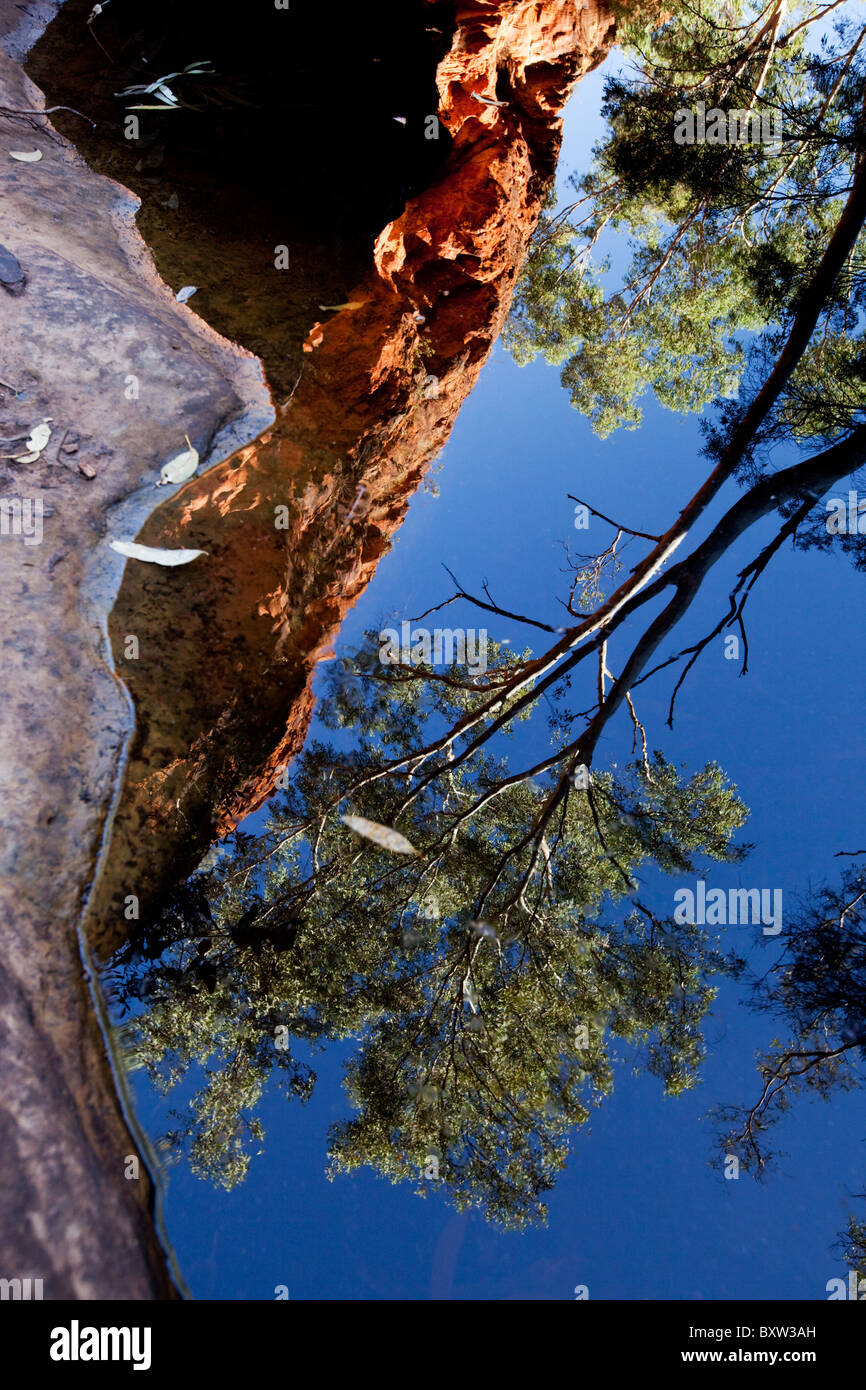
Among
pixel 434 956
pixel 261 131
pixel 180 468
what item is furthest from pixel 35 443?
pixel 261 131

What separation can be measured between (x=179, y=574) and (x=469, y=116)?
480cm

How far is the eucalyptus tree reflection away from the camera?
2301 millimetres

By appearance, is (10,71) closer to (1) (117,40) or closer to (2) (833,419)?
(1) (117,40)

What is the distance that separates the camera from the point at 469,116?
17.9 feet

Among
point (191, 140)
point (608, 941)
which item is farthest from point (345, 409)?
point (191, 140)

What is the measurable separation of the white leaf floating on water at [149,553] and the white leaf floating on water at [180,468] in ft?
1.33

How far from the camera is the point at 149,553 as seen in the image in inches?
114

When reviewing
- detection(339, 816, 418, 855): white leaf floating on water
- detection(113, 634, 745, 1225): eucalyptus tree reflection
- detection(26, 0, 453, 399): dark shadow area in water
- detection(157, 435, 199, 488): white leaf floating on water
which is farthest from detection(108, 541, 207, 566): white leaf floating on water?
detection(26, 0, 453, 399): dark shadow area in water

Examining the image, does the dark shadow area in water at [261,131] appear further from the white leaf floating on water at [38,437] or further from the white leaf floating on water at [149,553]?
the white leaf floating on water at [149,553]

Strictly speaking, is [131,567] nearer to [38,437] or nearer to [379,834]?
[38,437]

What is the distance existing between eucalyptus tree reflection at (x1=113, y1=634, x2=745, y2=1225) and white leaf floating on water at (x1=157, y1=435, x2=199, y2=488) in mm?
1138

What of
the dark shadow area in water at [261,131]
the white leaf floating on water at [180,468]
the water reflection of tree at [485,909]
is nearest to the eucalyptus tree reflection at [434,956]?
the water reflection of tree at [485,909]

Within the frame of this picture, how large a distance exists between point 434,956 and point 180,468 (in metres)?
2.34

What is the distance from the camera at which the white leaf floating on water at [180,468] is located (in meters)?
3.20
